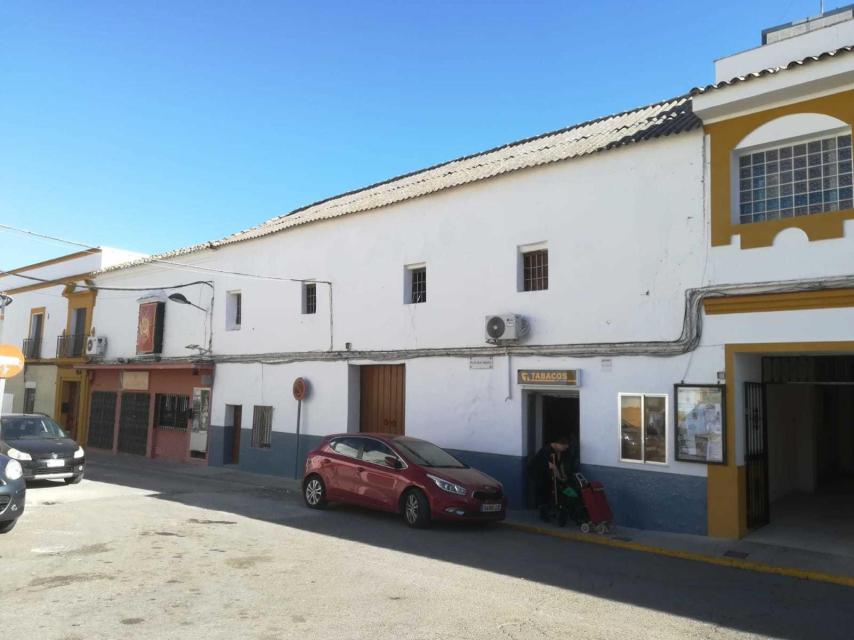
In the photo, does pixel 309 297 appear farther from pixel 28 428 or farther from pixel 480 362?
pixel 28 428

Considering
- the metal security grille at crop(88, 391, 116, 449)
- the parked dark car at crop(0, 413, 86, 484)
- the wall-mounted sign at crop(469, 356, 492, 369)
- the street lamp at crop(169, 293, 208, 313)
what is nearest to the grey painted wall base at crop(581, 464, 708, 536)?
the wall-mounted sign at crop(469, 356, 492, 369)

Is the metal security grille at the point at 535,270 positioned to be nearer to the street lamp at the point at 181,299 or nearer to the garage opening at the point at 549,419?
the garage opening at the point at 549,419

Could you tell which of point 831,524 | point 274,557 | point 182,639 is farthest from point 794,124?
point 182,639

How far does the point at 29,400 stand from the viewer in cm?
2795

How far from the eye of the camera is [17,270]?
2961cm

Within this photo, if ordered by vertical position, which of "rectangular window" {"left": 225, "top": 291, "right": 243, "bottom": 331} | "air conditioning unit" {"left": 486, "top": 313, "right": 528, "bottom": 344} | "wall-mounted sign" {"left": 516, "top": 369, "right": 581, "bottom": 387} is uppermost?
"rectangular window" {"left": 225, "top": 291, "right": 243, "bottom": 331}

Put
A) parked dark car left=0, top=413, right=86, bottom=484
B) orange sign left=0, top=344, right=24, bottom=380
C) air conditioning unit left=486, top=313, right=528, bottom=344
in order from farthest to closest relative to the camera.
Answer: parked dark car left=0, top=413, right=86, bottom=484, air conditioning unit left=486, top=313, right=528, bottom=344, orange sign left=0, top=344, right=24, bottom=380

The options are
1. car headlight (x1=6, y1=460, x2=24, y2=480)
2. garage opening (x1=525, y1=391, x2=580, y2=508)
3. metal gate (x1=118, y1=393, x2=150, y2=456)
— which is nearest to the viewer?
car headlight (x1=6, y1=460, x2=24, y2=480)

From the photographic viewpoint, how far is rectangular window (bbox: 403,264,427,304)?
47.6 feet

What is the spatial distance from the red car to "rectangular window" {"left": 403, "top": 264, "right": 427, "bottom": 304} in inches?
155

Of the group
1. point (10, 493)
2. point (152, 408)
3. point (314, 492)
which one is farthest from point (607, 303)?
point (152, 408)

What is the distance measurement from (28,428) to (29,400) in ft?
51.7

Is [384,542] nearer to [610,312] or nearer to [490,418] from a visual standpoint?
[490,418]

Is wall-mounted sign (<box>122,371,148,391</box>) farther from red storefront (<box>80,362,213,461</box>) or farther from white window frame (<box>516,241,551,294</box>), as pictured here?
white window frame (<box>516,241,551,294</box>)
